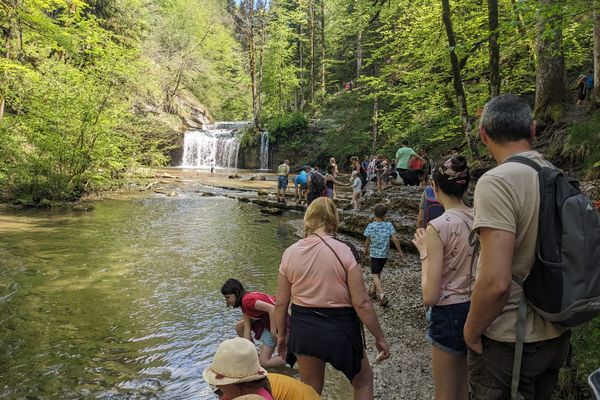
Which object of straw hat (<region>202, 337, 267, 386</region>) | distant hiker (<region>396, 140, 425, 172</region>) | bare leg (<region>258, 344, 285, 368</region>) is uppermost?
distant hiker (<region>396, 140, 425, 172</region>)

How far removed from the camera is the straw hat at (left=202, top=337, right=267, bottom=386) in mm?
2070

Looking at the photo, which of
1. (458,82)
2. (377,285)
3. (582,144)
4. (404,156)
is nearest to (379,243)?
(377,285)

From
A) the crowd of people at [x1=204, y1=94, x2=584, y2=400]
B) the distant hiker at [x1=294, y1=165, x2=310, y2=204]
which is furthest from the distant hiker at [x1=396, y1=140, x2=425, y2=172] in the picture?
the crowd of people at [x1=204, y1=94, x2=584, y2=400]

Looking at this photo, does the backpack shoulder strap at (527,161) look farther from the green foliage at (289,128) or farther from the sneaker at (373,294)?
the green foliage at (289,128)

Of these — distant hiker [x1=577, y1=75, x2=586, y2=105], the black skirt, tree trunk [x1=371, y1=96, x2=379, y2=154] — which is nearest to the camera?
the black skirt

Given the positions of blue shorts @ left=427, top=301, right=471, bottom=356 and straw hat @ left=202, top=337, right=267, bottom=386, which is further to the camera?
blue shorts @ left=427, top=301, right=471, bottom=356

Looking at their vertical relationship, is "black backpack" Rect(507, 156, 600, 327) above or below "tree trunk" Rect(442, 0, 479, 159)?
below

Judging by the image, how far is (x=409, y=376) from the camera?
4707 millimetres

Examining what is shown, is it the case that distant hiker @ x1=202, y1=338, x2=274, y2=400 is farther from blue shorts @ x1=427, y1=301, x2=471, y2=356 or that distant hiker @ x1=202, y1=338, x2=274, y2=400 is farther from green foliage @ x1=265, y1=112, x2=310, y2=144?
green foliage @ x1=265, y1=112, x2=310, y2=144

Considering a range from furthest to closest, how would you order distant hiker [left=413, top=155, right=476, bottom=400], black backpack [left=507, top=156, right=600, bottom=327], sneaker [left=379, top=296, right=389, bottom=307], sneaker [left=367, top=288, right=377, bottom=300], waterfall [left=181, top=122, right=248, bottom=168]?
waterfall [left=181, top=122, right=248, bottom=168], sneaker [left=367, top=288, right=377, bottom=300], sneaker [left=379, top=296, right=389, bottom=307], distant hiker [left=413, top=155, right=476, bottom=400], black backpack [left=507, top=156, right=600, bottom=327]

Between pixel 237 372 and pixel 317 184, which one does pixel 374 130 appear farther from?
pixel 237 372

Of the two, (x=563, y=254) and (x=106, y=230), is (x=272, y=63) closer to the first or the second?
(x=106, y=230)

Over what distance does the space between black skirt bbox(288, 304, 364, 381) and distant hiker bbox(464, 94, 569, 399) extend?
934 millimetres

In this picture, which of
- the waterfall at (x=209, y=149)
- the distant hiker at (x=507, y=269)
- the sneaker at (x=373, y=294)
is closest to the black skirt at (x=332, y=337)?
the distant hiker at (x=507, y=269)
